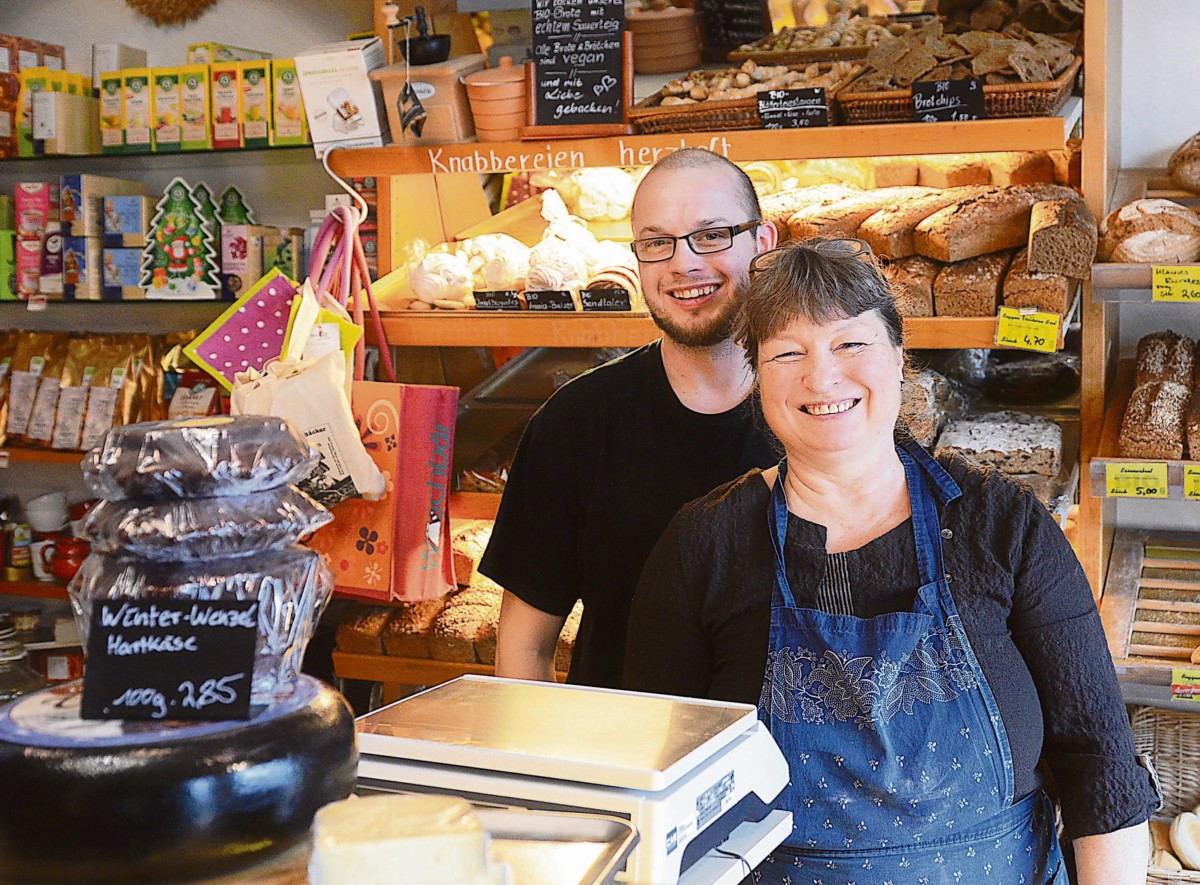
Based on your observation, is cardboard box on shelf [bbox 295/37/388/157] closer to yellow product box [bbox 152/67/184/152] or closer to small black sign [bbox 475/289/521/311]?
small black sign [bbox 475/289/521/311]

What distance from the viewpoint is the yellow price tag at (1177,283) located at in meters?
2.45

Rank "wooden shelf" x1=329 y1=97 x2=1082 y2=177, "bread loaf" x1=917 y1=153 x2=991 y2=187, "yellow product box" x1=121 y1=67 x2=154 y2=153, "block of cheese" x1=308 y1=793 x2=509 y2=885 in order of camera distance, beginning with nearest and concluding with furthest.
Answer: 1. "block of cheese" x1=308 y1=793 x2=509 y2=885
2. "wooden shelf" x1=329 y1=97 x2=1082 y2=177
3. "bread loaf" x1=917 y1=153 x2=991 y2=187
4. "yellow product box" x1=121 y1=67 x2=154 y2=153

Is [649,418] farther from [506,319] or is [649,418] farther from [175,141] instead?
[175,141]

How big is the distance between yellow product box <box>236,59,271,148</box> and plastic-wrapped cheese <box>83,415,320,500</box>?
302 cm

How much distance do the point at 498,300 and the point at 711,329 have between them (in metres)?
1.18

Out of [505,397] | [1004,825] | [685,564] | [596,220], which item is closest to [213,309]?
[505,397]

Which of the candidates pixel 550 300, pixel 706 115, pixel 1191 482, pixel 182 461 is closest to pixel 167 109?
pixel 550 300

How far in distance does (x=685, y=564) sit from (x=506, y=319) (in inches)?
55.7

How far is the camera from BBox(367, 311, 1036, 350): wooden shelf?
114 inches

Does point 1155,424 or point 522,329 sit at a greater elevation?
point 522,329

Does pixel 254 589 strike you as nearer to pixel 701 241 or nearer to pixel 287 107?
pixel 701 241

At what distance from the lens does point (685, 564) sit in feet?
5.61

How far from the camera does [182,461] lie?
0.84 metres

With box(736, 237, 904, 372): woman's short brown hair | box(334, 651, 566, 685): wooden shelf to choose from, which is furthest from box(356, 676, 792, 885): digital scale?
box(334, 651, 566, 685): wooden shelf
